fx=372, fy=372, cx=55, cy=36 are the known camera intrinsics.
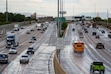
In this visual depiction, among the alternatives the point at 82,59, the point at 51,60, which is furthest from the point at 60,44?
the point at 82,59

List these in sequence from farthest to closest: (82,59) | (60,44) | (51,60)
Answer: (82,59), (51,60), (60,44)

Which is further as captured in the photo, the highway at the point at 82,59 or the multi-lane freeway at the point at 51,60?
the highway at the point at 82,59

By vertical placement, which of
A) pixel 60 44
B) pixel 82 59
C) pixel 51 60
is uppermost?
pixel 60 44

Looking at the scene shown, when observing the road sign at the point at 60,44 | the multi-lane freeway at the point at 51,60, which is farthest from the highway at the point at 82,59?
the road sign at the point at 60,44

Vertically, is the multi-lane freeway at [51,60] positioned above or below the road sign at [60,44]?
below

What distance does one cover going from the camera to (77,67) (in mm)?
51250

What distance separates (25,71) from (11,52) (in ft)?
85.3

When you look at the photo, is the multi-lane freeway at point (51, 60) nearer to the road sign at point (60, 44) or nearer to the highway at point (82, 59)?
the highway at point (82, 59)

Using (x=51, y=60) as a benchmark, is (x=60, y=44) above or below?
above

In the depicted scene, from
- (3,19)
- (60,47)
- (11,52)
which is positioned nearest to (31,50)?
(11,52)

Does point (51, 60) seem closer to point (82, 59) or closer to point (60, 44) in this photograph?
point (82, 59)

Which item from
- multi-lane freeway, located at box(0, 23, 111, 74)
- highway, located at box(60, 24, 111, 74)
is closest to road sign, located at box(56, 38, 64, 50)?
multi-lane freeway, located at box(0, 23, 111, 74)

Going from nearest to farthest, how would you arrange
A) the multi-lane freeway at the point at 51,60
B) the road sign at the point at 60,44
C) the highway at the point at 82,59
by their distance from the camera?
the road sign at the point at 60,44, the multi-lane freeway at the point at 51,60, the highway at the point at 82,59

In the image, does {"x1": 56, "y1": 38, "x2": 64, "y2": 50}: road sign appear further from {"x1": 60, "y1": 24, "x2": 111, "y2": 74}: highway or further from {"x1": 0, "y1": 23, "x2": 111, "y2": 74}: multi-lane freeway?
{"x1": 60, "y1": 24, "x2": 111, "y2": 74}: highway
